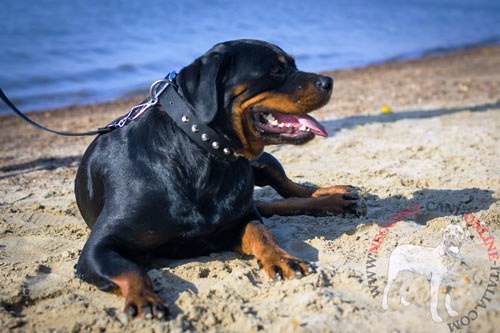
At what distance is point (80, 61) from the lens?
14781 millimetres

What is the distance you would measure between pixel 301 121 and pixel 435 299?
4.58 ft

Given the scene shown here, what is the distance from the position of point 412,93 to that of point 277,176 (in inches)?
229

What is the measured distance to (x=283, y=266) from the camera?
10.8 feet

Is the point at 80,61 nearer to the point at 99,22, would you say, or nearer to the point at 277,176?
the point at 99,22

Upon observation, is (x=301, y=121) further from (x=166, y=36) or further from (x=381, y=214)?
(x=166, y=36)

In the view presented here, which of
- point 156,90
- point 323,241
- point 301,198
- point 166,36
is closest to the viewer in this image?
point 156,90

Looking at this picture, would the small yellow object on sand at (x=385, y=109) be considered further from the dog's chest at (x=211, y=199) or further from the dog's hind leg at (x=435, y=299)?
the dog's hind leg at (x=435, y=299)

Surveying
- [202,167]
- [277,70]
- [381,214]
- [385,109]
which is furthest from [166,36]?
[202,167]

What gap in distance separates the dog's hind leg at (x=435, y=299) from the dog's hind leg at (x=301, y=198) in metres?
1.40

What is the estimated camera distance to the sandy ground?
2.86 meters

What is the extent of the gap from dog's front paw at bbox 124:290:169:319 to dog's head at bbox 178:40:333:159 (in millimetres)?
1078

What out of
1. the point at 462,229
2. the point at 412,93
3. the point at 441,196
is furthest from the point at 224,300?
the point at 412,93

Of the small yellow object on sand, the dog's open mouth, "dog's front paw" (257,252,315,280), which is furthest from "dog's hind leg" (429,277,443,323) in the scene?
the small yellow object on sand

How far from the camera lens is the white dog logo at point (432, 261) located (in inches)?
115
